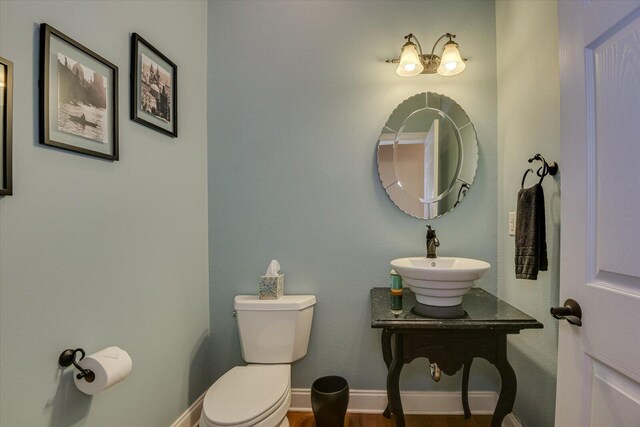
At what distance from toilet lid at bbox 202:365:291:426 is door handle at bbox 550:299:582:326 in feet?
3.74

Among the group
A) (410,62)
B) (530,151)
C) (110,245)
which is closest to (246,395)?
(110,245)

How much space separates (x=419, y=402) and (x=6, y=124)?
2289 mm

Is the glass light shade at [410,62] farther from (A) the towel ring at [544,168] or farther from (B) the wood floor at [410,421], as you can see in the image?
(B) the wood floor at [410,421]

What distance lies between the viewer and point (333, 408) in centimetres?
165

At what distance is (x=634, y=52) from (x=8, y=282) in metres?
1.74

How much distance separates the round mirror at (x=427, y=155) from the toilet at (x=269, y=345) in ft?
2.91

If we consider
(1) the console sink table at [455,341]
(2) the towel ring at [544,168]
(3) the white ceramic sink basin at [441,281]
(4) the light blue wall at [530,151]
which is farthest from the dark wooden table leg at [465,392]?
(2) the towel ring at [544,168]

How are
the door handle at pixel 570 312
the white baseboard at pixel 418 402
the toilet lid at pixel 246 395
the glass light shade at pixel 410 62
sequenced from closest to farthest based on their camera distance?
the door handle at pixel 570 312
the toilet lid at pixel 246 395
the glass light shade at pixel 410 62
the white baseboard at pixel 418 402

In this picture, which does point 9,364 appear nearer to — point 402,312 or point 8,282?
point 8,282

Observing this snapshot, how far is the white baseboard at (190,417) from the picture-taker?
5.48ft

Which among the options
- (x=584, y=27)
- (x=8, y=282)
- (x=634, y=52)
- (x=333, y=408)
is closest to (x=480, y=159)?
(x=584, y=27)

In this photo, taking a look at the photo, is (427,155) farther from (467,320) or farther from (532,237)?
(467,320)

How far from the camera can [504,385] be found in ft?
4.46

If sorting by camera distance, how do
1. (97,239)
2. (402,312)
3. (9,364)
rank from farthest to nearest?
(402,312), (97,239), (9,364)
